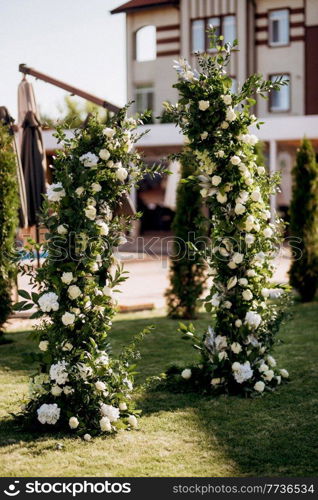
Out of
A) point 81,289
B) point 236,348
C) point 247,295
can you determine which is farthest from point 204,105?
point 236,348

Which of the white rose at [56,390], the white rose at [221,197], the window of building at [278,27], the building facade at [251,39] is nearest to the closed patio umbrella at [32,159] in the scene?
the white rose at [221,197]

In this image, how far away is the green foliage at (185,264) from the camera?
9664 mm

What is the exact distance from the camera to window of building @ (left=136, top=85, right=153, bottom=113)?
104 ft

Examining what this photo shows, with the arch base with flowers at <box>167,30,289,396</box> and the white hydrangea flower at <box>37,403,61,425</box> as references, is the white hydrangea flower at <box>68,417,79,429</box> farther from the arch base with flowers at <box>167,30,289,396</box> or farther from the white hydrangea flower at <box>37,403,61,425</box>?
the arch base with flowers at <box>167,30,289,396</box>

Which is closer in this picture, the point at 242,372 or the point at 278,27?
the point at 242,372

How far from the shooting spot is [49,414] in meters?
4.82

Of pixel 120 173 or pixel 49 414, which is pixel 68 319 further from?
pixel 120 173

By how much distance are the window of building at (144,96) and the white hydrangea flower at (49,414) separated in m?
27.9

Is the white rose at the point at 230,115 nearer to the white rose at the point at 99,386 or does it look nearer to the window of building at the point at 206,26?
the white rose at the point at 99,386

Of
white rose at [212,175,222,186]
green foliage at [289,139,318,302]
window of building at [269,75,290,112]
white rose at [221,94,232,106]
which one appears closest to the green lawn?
white rose at [212,175,222,186]

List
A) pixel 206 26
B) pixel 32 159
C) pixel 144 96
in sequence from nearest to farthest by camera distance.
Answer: pixel 32 159 < pixel 206 26 < pixel 144 96

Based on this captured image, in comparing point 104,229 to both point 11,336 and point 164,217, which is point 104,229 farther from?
point 164,217

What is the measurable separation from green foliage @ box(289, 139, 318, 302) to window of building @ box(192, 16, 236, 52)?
19353 millimetres

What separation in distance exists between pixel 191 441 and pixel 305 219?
708 cm
